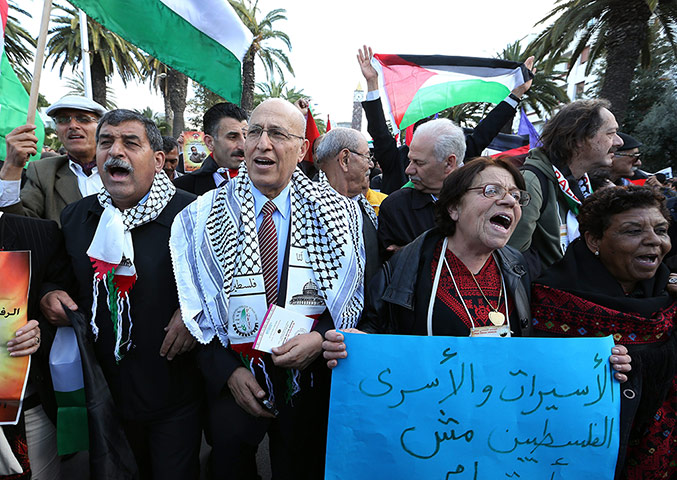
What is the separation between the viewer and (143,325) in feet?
6.81

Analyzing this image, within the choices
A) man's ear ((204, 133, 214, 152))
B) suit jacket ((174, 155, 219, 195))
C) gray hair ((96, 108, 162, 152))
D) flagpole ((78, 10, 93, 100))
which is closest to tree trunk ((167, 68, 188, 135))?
flagpole ((78, 10, 93, 100))

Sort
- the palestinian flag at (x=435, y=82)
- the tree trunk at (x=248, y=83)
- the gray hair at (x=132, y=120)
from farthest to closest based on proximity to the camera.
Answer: the tree trunk at (x=248, y=83)
the palestinian flag at (x=435, y=82)
the gray hair at (x=132, y=120)

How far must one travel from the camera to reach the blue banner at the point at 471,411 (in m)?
1.61

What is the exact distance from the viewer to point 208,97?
27.6 metres

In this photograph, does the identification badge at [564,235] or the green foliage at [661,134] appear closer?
the identification badge at [564,235]

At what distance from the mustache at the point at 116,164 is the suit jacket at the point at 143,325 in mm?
238

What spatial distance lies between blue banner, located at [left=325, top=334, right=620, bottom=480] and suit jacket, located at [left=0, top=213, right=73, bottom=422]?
147cm

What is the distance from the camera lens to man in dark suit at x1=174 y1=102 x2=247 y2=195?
151 inches

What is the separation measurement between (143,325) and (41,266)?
22.9 inches

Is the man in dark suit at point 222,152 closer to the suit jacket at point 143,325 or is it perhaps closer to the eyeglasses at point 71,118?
the eyeglasses at point 71,118

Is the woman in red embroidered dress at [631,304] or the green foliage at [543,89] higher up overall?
the green foliage at [543,89]

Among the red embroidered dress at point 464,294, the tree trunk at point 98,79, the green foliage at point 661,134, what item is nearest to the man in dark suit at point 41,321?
the red embroidered dress at point 464,294

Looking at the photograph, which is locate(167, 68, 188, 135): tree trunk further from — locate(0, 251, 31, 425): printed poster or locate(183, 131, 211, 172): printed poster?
locate(0, 251, 31, 425): printed poster

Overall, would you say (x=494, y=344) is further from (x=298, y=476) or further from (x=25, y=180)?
(x=25, y=180)
